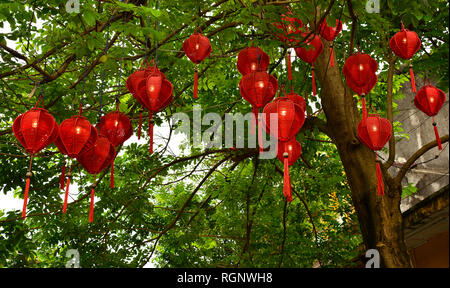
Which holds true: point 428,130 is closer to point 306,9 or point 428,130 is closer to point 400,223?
point 400,223

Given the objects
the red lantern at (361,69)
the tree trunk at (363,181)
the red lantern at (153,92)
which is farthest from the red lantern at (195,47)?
the tree trunk at (363,181)

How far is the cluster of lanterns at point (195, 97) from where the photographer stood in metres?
2.95

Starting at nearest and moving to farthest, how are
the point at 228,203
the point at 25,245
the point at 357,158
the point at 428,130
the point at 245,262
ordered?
1. the point at 357,158
2. the point at 25,245
3. the point at 245,262
4. the point at 228,203
5. the point at 428,130

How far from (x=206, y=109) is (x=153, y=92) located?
3266mm

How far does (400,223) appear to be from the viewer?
436 cm

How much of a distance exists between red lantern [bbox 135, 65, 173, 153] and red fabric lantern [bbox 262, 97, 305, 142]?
2.83 ft

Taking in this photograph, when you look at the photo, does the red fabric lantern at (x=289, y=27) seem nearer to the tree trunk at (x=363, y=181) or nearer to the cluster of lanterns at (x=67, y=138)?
the tree trunk at (x=363, y=181)

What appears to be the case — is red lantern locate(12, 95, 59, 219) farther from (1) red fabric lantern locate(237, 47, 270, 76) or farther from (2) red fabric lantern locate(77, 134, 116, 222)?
(1) red fabric lantern locate(237, 47, 270, 76)

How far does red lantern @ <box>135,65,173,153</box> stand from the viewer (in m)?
3.25

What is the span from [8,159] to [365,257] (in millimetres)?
4985

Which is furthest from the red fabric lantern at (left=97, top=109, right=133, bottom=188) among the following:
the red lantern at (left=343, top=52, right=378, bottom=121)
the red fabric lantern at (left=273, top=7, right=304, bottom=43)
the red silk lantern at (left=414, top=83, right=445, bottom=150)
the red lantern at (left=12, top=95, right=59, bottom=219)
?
the red silk lantern at (left=414, top=83, right=445, bottom=150)

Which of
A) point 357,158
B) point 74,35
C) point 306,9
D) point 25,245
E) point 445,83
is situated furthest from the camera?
point 25,245

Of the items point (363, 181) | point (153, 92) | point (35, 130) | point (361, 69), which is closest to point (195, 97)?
point (153, 92)
